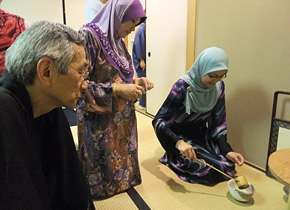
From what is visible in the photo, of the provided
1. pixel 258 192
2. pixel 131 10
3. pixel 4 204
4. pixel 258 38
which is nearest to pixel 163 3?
pixel 258 38

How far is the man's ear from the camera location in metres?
0.65

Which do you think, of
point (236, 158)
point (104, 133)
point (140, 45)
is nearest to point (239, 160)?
point (236, 158)

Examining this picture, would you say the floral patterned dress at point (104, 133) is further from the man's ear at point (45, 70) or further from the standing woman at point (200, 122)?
the man's ear at point (45, 70)

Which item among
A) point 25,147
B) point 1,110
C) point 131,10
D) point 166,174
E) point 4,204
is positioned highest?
point 131,10

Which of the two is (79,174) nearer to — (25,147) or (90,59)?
(25,147)

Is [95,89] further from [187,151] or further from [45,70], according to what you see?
[187,151]

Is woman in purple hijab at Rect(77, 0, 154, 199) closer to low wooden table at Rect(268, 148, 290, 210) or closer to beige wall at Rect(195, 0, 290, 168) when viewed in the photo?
low wooden table at Rect(268, 148, 290, 210)

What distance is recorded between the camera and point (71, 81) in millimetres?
735

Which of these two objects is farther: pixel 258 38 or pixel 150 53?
pixel 150 53

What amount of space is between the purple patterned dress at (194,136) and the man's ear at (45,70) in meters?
1.11

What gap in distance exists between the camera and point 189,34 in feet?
7.84

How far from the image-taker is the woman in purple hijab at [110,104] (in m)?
1.28

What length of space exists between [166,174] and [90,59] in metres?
1.04

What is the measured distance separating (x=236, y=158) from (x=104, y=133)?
35.9 inches
